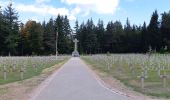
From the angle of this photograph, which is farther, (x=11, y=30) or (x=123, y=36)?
(x=123, y=36)

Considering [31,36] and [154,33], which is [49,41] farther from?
[154,33]

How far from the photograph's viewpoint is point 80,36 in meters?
136

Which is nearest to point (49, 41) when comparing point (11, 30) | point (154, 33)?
point (11, 30)

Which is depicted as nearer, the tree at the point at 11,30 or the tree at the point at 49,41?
the tree at the point at 11,30

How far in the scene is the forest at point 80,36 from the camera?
9580 centimetres

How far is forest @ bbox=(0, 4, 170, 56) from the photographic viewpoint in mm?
95800

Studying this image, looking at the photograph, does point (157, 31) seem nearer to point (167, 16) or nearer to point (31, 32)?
point (167, 16)

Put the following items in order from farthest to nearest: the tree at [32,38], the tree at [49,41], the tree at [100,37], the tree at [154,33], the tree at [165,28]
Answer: the tree at [100,37] → the tree at [49,41] → the tree at [32,38] → the tree at [154,33] → the tree at [165,28]

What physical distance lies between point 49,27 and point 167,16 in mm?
41844

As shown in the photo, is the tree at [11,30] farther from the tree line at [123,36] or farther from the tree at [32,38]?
the tree line at [123,36]

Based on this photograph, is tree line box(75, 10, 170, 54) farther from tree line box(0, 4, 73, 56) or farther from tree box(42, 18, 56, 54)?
tree box(42, 18, 56, 54)

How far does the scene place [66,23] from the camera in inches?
5182

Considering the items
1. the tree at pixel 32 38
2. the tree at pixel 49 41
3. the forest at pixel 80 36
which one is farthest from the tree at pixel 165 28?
the tree at pixel 49 41

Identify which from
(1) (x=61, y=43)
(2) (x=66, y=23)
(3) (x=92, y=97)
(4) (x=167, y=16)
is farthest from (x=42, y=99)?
(2) (x=66, y=23)
